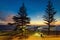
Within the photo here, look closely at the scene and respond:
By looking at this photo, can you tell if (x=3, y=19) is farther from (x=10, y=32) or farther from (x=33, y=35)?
(x=33, y=35)

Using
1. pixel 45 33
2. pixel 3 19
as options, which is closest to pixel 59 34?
pixel 45 33

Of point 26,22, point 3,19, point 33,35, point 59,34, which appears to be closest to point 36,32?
point 33,35

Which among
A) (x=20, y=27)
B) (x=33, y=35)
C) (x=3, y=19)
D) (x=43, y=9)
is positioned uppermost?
(x=43, y=9)

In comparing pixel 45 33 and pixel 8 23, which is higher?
pixel 8 23

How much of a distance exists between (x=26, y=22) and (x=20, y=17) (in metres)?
0.15

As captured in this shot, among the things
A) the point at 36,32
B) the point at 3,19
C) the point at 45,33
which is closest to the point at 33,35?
the point at 36,32

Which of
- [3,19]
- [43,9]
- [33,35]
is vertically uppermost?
[43,9]

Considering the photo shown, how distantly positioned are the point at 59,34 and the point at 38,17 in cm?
51

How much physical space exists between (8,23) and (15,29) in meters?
0.17

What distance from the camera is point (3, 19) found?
2393 mm

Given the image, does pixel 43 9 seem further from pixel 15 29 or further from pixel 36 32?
pixel 15 29

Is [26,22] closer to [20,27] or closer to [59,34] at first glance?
[20,27]

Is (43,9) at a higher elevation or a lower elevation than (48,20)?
higher

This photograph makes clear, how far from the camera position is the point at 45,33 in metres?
2.46
